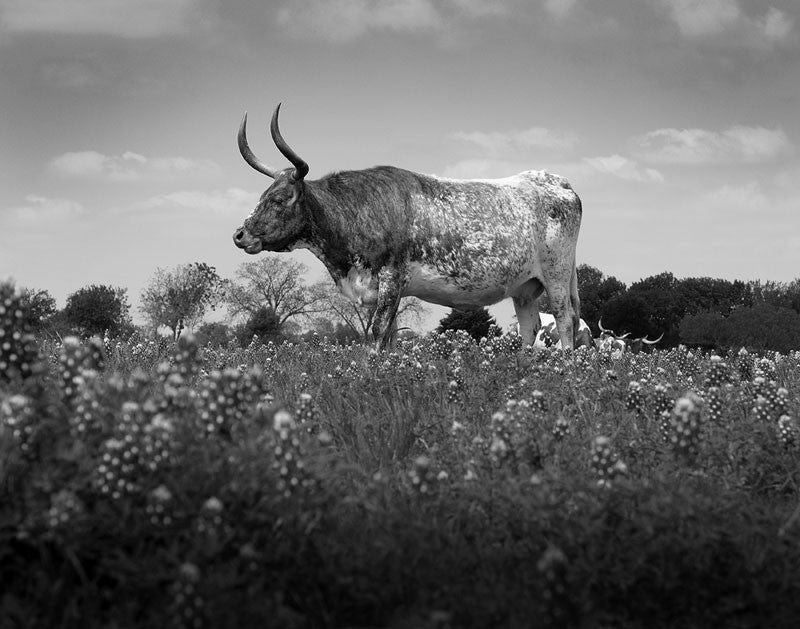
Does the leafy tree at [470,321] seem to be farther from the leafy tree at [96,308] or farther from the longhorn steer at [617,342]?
the leafy tree at [96,308]

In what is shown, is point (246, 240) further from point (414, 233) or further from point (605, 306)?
point (605, 306)

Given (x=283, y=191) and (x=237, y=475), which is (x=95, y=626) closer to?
(x=237, y=475)

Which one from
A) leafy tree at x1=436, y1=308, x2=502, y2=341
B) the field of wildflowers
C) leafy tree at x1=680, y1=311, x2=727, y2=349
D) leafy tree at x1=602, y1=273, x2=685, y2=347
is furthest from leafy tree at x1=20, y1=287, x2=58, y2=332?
leafy tree at x1=602, y1=273, x2=685, y2=347

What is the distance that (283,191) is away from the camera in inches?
519

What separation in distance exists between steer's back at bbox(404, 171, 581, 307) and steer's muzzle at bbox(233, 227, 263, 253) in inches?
92.0

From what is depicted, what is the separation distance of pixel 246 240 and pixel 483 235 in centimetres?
383

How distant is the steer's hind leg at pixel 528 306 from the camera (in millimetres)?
15984

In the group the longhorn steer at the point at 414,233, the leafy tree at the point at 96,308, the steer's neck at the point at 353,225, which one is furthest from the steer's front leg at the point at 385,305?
the leafy tree at the point at 96,308

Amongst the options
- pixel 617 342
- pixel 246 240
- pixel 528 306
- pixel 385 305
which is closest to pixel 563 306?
pixel 528 306

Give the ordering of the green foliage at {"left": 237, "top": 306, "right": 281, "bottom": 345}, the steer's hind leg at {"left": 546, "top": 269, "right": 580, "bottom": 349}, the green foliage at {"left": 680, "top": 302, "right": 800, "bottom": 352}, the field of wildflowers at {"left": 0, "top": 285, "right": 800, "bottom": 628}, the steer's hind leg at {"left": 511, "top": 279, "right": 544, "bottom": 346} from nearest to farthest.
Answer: the field of wildflowers at {"left": 0, "top": 285, "right": 800, "bottom": 628}, the steer's hind leg at {"left": 546, "top": 269, "right": 580, "bottom": 349}, the steer's hind leg at {"left": 511, "top": 279, "right": 544, "bottom": 346}, the green foliage at {"left": 680, "top": 302, "right": 800, "bottom": 352}, the green foliage at {"left": 237, "top": 306, "right": 281, "bottom": 345}

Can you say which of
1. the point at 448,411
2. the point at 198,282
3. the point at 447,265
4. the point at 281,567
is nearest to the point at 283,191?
the point at 447,265

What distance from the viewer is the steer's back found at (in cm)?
1383

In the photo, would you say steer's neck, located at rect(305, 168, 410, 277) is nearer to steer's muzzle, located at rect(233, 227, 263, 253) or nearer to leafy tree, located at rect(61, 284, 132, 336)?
steer's muzzle, located at rect(233, 227, 263, 253)

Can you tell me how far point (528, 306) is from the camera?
1609 cm
